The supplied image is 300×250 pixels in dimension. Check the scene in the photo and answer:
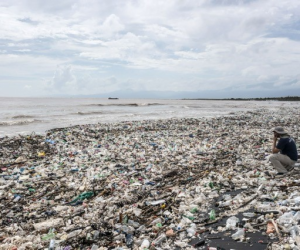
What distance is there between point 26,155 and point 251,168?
8.81 meters

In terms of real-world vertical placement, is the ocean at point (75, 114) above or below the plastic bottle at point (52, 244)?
above

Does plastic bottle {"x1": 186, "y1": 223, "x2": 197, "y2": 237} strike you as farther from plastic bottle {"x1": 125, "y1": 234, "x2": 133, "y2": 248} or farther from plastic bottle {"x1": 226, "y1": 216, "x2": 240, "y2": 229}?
plastic bottle {"x1": 125, "y1": 234, "x2": 133, "y2": 248}

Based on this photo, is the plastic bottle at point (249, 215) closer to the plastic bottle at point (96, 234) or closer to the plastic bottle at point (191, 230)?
the plastic bottle at point (191, 230)

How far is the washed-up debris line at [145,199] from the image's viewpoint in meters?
4.30

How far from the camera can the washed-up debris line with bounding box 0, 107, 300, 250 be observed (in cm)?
430

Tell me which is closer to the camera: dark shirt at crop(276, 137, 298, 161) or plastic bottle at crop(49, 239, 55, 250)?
plastic bottle at crop(49, 239, 55, 250)

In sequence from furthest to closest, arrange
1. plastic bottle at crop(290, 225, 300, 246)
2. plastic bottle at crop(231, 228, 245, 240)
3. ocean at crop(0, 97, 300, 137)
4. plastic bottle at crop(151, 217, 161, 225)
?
ocean at crop(0, 97, 300, 137), plastic bottle at crop(151, 217, 161, 225), plastic bottle at crop(231, 228, 245, 240), plastic bottle at crop(290, 225, 300, 246)

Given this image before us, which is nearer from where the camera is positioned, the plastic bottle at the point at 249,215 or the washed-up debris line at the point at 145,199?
the washed-up debris line at the point at 145,199

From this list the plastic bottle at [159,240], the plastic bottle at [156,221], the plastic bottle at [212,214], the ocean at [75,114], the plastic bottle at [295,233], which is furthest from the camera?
the ocean at [75,114]

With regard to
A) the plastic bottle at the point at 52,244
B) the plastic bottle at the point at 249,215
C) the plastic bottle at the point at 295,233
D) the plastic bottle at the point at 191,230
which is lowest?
the plastic bottle at the point at 52,244

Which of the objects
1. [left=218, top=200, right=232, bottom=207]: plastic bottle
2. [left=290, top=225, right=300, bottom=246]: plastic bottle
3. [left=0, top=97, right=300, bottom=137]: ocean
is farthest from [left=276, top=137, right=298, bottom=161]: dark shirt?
[left=0, top=97, right=300, bottom=137]: ocean

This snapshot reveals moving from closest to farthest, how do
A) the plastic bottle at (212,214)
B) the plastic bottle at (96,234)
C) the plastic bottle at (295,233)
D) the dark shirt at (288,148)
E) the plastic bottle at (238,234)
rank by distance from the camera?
the plastic bottle at (295,233)
the plastic bottle at (238,234)
the plastic bottle at (96,234)
the plastic bottle at (212,214)
the dark shirt at (288,148)

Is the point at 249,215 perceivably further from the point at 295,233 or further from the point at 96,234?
the point at 96,234

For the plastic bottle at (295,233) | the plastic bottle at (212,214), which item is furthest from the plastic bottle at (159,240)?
the plastic bottle at (295,233)
